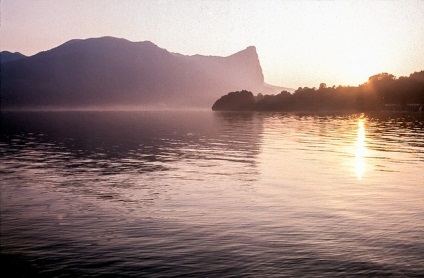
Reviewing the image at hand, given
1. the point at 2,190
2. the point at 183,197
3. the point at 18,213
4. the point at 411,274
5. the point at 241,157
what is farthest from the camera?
the point at 241,157

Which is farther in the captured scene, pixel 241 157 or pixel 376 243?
pixel 241 157

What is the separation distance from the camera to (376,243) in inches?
672

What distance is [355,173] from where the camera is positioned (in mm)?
35000

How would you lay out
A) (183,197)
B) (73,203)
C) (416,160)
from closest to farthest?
(73,203) < (183,197) < (416,160)

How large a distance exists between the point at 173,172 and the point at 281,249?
19949mm

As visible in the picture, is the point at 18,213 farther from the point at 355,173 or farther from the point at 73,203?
the point at 355,173

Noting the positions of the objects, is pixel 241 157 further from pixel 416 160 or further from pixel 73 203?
pixel 73 203

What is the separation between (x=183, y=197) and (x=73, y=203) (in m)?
6.17

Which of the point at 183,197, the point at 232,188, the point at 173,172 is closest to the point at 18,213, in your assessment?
the point at 183,197

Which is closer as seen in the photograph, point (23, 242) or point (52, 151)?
point (23, 242)

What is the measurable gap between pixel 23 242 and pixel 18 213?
17.0 feet

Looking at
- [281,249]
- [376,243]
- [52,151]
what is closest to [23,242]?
[281,249]

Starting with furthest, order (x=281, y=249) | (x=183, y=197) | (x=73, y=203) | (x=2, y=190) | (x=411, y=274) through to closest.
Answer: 1. (x=2, y=190)
2. (x=183, y=197)
3. (x=73, y=203)
4. (x=281, y=249)
5. (x=411, y=274)

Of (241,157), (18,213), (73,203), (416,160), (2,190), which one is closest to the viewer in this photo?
(18,213)
